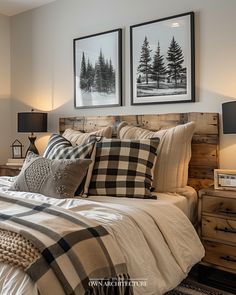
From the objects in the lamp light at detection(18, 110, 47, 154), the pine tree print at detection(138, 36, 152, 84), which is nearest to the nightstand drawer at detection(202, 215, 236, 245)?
the pine tree print at detection(138, 36, 152, 84)

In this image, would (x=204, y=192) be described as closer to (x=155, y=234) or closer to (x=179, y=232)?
(x=179, y=232)

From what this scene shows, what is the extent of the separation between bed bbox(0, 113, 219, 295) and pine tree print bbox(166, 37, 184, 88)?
1.13 ft

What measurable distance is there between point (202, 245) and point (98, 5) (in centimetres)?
245

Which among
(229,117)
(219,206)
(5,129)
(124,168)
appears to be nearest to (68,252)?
(124,168)

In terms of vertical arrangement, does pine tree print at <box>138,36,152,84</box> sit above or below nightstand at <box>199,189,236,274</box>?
above

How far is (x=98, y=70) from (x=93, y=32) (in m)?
0.40

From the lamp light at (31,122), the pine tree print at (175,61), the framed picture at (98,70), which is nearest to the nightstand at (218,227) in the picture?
the pine tree print at (175,61)

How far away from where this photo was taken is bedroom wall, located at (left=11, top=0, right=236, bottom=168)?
2482 mm

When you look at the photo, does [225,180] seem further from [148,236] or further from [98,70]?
[98,70]

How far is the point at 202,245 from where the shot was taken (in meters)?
2.09

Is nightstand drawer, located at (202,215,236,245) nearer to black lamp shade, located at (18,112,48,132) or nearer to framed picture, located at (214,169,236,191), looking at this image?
framed picture, located at (214,169,236,191)

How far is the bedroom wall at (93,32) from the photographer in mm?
2482

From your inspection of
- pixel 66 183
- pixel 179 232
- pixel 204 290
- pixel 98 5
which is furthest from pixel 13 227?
pixel 98 5

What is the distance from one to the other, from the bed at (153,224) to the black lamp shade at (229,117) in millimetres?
278
